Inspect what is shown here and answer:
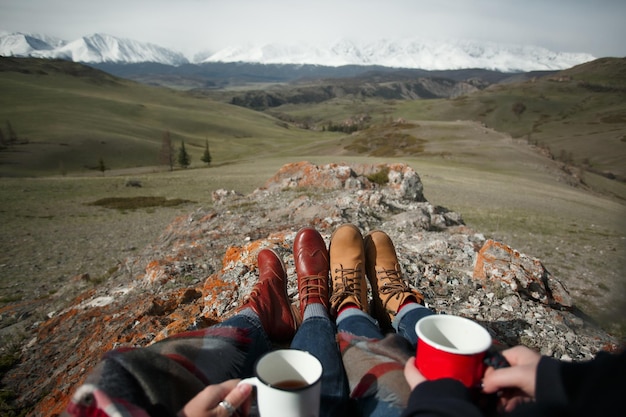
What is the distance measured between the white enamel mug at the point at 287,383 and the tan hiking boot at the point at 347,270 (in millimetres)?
1742

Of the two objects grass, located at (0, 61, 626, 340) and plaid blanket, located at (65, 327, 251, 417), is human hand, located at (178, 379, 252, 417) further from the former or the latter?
grass, located at (0, 61, 626, 340)

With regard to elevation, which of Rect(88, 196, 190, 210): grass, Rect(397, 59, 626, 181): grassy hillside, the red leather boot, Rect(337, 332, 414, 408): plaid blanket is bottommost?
Rect(88, 196, 190, 210): grass

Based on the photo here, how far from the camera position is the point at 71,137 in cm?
7625

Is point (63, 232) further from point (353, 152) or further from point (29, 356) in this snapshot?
point (353, 152)

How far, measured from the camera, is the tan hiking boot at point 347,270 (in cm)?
372

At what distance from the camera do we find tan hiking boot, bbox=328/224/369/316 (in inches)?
146

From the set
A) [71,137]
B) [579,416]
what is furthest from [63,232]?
[71,137]

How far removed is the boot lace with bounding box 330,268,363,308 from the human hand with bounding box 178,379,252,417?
196 cm

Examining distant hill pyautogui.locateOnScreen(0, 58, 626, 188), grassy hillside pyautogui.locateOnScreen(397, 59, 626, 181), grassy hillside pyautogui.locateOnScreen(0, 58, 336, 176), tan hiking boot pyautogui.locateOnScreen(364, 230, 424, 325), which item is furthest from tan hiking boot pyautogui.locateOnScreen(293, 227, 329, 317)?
grassy hillside pyautogui.locateOnScreen(397, 59, 626, 181)

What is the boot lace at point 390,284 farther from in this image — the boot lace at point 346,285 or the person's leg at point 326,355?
the person's leg at point 326,355

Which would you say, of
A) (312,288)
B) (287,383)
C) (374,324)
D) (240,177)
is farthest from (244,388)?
(240,177)

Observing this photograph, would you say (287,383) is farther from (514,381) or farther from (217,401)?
(514,381)

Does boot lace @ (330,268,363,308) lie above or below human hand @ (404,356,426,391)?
below

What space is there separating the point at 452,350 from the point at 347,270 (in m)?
2.42
